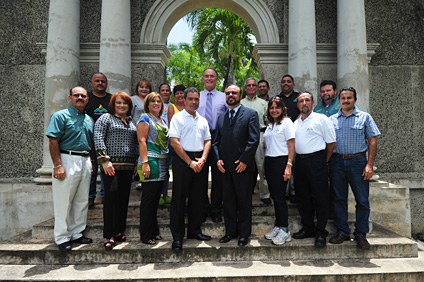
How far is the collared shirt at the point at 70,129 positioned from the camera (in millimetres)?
3359

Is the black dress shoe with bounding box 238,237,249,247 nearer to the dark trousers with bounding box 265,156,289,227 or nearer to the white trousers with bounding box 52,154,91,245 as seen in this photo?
the dark trousers with bounding box 265,156,289,227

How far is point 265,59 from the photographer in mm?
6109

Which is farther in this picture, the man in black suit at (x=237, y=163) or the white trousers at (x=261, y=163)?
the white trousers at (x=261, y=163)

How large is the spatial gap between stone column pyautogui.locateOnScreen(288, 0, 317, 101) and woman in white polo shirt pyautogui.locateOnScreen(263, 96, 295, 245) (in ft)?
6.78

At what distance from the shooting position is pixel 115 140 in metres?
3.46

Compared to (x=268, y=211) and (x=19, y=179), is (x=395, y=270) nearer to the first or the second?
(x=268, y=211)

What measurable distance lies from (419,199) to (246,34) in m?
13.3

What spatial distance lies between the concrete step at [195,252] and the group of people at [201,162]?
11 cm

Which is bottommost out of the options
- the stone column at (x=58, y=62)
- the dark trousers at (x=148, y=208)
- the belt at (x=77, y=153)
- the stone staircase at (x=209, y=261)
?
the stone staircase at (x=209, y=261)

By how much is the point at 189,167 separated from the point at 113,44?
3.28 m

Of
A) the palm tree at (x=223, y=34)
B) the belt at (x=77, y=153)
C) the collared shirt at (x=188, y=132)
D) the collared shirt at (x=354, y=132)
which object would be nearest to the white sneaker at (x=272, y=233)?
the collared shirt at (x=354, y=132)

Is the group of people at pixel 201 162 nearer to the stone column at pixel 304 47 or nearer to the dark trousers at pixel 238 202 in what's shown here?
the dark trousers at pixel 238 202

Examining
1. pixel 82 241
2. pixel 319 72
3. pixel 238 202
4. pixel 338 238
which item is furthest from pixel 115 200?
pixel 319 72

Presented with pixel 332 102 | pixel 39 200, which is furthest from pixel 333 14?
pixel 39 200
